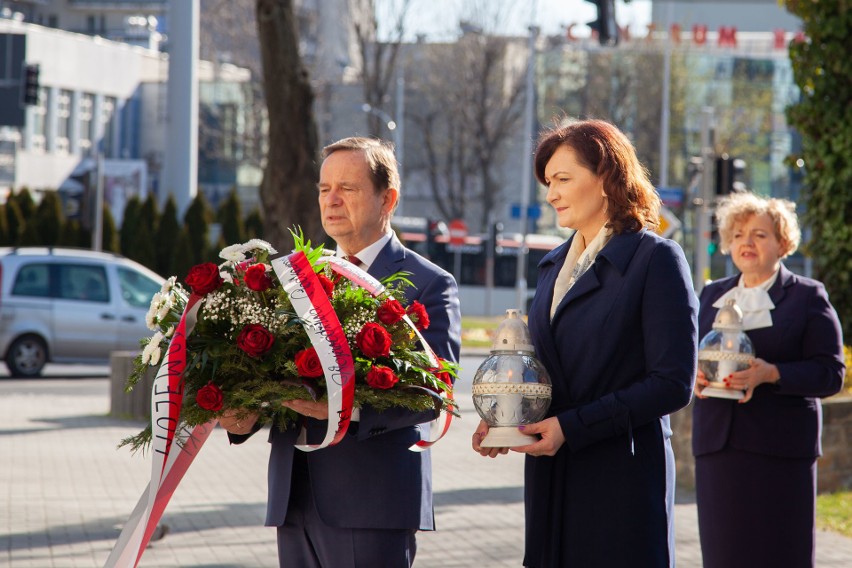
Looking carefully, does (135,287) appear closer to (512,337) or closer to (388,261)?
(388,261)

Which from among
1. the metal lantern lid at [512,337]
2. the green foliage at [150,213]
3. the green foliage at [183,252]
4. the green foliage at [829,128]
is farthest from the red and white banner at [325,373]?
the green foliage at [150,213]

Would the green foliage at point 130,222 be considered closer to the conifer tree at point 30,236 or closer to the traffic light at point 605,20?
the conifer tree at point 30,236

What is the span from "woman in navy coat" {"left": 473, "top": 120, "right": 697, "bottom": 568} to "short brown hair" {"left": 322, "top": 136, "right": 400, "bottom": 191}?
755 mm

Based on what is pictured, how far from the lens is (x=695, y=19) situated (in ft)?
297

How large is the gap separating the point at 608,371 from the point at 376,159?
117 cm

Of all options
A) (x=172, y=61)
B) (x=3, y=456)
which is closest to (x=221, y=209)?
(x=172, y=61)

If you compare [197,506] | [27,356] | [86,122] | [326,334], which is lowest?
[27,356]

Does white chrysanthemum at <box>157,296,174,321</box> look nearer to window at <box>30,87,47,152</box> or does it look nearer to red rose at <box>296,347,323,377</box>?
red rose at <box>296,347,323,377</box>

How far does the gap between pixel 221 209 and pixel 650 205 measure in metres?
35.0

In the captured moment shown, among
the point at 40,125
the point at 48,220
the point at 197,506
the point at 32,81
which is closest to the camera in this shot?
the point at 197,506

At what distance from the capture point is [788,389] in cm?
572

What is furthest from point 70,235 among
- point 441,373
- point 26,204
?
point 441,373

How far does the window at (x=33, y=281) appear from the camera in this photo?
20.4m

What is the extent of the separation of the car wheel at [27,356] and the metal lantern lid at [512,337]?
1797 centimetres
